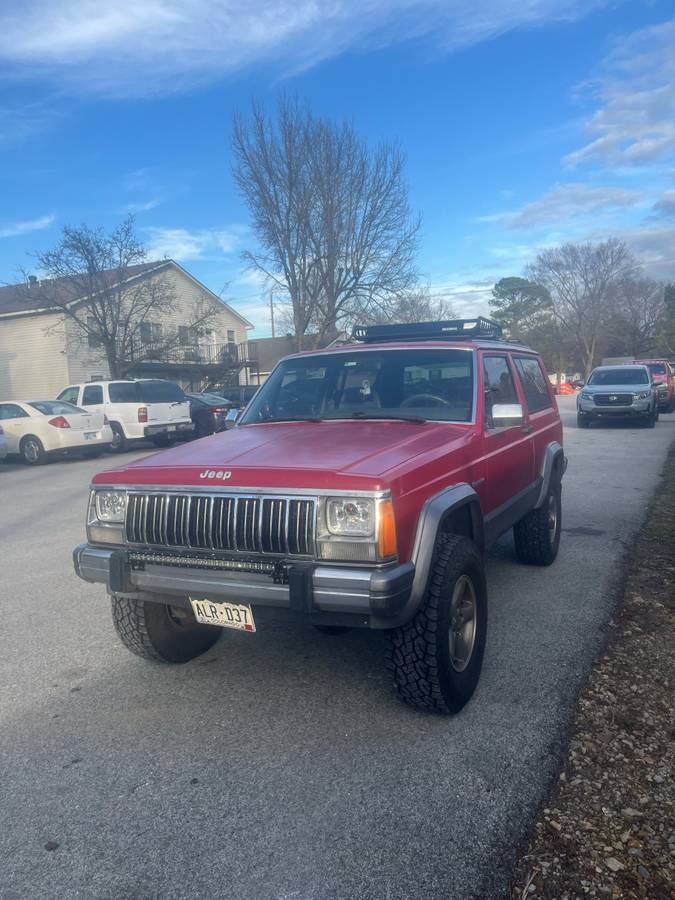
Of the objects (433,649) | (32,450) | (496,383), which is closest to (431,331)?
(496,383)

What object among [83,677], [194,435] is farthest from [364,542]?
[194,435]

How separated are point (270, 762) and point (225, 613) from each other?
70 cm

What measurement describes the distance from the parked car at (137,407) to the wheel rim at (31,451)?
1.90 metres

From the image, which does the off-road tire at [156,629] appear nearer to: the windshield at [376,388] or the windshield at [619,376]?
the windshield at [376,388]

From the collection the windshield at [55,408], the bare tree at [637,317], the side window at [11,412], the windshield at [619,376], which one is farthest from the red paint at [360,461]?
the bare tree at [637,317]

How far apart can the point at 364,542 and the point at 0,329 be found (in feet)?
113

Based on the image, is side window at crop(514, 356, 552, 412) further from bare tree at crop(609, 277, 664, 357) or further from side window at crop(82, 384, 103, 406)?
bare tree at crop(609, 277, 664, 357)

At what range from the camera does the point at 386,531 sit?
3.02m

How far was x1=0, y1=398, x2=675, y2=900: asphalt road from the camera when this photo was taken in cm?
242

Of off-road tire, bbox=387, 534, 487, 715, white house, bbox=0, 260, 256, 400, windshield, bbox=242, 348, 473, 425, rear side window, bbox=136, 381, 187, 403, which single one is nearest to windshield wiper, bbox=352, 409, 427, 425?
windshield, bbox=242, 348, 473, 425

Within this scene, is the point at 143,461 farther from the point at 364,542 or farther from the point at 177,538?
the point at 364,542

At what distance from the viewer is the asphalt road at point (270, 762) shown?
2.42m

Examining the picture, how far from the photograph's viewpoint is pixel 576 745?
3.12 metres

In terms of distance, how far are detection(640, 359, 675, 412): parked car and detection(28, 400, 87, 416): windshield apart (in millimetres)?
18429
